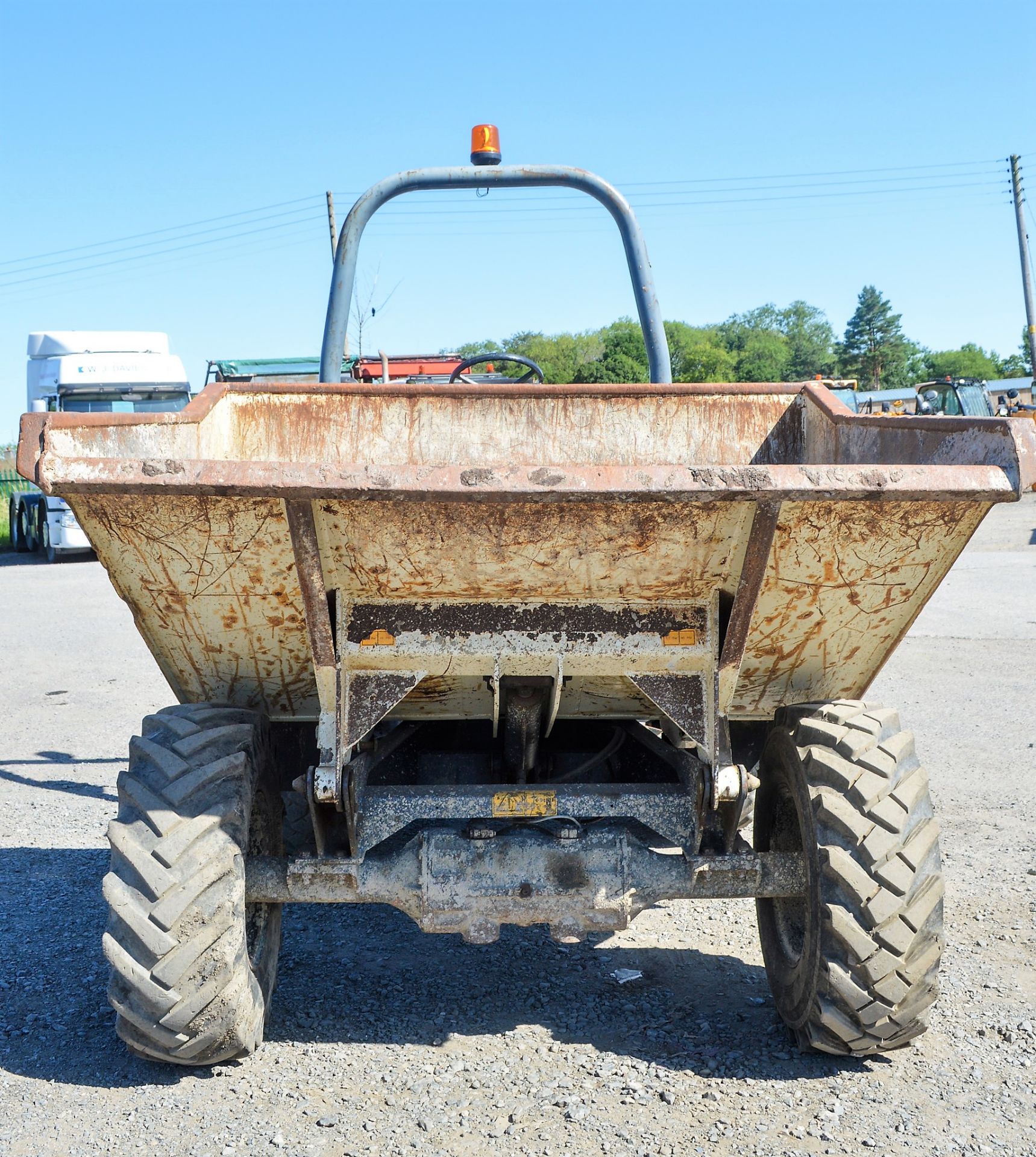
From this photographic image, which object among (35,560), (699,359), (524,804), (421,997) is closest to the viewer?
(524,804)

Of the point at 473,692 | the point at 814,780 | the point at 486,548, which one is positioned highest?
the point at 486,548

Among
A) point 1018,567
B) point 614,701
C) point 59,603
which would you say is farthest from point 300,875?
point 1018,567

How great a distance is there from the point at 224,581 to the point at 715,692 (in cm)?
126

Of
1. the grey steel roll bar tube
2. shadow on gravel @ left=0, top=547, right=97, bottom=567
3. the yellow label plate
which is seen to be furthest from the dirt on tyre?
shadow on gravel @ left=0, top=547, right=97, bottom=567

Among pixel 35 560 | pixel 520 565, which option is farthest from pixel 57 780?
pixel 35 560

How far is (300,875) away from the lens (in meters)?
2.94

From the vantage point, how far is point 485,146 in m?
4.48

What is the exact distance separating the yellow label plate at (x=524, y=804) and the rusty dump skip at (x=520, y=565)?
222 mm

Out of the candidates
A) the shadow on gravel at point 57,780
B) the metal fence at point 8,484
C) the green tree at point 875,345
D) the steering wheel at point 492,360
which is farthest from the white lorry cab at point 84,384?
the green tree at point 875,345

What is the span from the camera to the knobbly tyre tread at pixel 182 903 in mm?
2664

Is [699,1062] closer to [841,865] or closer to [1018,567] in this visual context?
[841,865]

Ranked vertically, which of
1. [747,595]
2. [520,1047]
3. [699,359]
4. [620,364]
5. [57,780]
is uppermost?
[699,359]

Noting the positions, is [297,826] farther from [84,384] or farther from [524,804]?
[84,384]

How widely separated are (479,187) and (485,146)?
0.17 m
